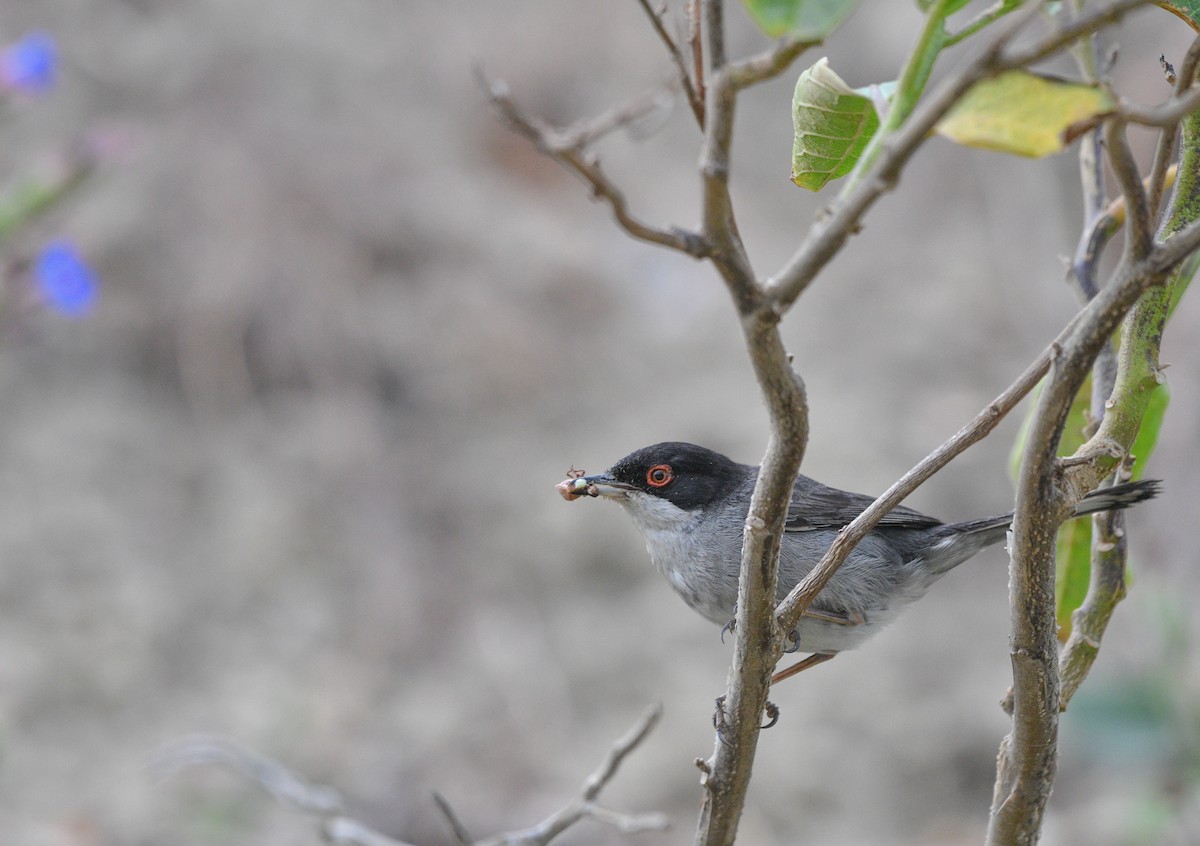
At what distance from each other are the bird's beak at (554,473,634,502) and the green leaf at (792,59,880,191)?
66.5 inches

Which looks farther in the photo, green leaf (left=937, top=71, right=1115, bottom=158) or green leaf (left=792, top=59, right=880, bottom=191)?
green leaf (left=792, top=59, right=880, bottom=191)

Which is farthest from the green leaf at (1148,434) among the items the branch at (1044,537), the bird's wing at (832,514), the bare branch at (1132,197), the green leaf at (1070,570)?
the bird's wing at (832,514)

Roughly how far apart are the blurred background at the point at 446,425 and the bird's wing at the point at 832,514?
2603mm

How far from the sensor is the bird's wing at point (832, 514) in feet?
12.7

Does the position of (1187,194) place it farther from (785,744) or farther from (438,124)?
(438,124)

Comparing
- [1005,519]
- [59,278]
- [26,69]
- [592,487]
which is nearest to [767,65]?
[1005,519]

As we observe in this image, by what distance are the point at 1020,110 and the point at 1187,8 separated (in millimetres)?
805

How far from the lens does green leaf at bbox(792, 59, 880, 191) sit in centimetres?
193

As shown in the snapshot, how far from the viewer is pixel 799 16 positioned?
1.32 metres

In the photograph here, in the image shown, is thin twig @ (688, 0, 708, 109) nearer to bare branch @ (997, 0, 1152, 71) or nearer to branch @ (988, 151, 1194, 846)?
bare branch @ (997, 0, 1152, 71)

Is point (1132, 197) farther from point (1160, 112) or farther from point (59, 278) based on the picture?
point (59, 278)

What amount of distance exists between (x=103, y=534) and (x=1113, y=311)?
768 centimetres

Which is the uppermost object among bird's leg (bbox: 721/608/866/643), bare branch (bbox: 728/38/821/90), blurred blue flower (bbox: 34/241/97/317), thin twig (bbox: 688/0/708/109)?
blurred blue flower (bbox: 34/241/97/317)

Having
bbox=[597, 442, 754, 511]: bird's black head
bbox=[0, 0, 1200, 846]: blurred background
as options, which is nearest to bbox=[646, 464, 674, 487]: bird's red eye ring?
bbox=[597, 442, 754, 511]: bird's black head
